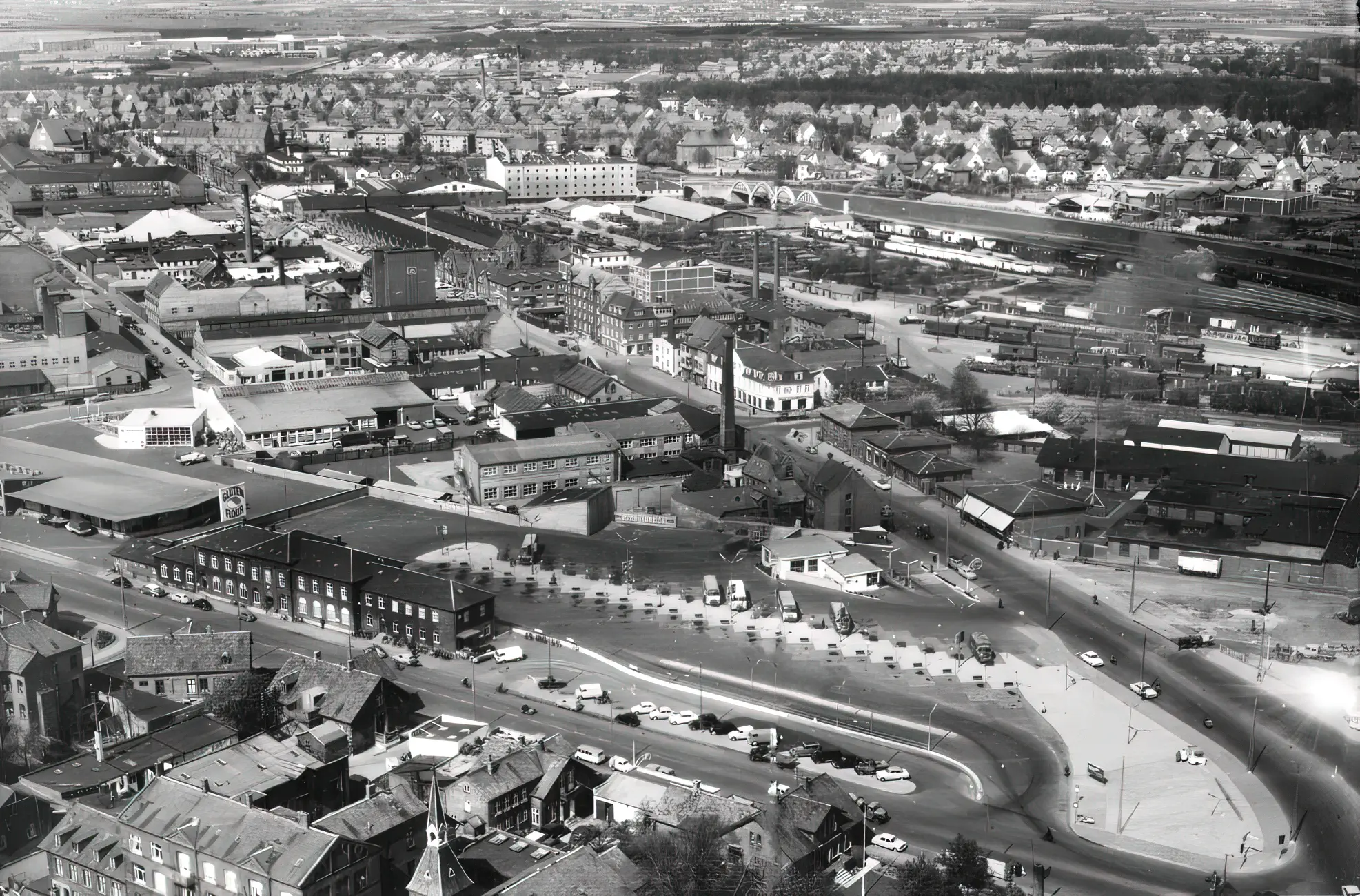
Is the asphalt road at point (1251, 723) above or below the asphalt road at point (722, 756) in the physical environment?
below

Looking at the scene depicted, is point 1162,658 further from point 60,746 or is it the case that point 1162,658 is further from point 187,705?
point 60,746

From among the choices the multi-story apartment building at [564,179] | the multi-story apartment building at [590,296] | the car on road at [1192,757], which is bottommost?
the car on road at [1192,757]

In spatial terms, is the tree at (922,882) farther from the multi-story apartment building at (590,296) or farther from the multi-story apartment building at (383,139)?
the multi-story apartment building at (383,139)

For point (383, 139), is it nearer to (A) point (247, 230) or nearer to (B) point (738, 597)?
(A) point (247, 230)

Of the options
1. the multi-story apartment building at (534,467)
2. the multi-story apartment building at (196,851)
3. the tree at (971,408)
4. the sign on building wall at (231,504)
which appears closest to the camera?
the multi-story apartment building at (196,851)

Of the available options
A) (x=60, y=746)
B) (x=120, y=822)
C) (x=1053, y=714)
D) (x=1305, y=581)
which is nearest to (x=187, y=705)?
(x=60, y=746)

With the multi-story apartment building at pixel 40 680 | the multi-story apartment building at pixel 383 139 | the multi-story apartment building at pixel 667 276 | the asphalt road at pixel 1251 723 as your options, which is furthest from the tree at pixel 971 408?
the multi-story apartment building at pixel 383 139

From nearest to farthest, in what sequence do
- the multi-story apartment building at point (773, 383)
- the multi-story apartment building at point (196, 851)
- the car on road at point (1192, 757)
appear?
the multi-story apartment building at point (196, 851)
the car on road at point (1192, 757)
the multi-story apartment building at point (773, 383)

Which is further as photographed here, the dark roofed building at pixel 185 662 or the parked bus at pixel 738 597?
the parked bus at pixel 738 597
